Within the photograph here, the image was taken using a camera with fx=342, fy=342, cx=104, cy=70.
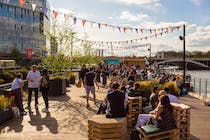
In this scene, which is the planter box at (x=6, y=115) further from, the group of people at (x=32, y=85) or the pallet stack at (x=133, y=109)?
the pallet stack at (x=133, y=109)

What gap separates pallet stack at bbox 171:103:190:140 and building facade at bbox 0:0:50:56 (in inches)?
2104

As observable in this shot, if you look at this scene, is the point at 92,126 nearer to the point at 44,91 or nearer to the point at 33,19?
the point at 44,91

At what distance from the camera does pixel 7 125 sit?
9734 millimetres

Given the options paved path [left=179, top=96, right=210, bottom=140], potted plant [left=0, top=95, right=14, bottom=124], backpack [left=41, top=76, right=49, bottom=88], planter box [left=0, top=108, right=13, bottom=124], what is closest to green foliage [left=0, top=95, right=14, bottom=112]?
potted plant [left=0, top=95, right=14, bottom=124]


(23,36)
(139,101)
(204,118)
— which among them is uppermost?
(23,36)

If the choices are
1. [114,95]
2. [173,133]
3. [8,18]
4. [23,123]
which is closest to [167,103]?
[173,133]

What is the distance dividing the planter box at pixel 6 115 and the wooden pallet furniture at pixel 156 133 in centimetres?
462

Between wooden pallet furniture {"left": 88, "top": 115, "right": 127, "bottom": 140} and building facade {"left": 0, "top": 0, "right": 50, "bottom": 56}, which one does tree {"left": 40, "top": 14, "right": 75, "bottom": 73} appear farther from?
building facade {"left": 0, "top": 0, "right": 50, "bottom": 56}

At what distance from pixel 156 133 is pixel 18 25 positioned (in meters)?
68.1

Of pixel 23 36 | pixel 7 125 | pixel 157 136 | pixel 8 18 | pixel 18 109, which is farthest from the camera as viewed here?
pixel 23 36

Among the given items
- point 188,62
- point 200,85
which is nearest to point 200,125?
point 200,85

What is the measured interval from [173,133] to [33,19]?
73196 millimetres

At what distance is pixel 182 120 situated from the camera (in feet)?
27.5

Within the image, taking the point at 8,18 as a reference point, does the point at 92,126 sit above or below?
below
